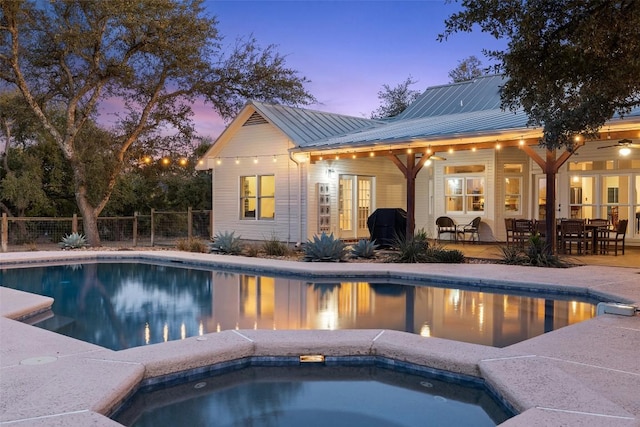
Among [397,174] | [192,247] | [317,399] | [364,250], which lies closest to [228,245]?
[192,247]

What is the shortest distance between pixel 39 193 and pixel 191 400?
686 inches

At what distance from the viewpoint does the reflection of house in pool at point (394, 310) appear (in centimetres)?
684

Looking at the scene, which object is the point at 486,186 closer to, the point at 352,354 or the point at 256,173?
the point at 256,173

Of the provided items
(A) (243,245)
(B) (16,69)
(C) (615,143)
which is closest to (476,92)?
(C) (615,143)

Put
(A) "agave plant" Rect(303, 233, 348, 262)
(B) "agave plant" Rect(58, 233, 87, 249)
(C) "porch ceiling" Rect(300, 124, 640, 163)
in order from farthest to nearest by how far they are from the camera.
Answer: (B) "agave plant" Rect(58, 233, 87, 249), (A) "agave plant" Rect(303, 233, 348, 262), (C) "porch ceiling" Rect(300, 124, 640, 163)

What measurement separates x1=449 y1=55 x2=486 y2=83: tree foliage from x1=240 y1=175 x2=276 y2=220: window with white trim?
2202cm

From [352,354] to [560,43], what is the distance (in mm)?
3979

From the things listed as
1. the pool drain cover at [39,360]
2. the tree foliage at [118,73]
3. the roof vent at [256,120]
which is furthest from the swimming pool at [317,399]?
the tree foliage at [118,73]

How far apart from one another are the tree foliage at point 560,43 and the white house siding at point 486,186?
9.30 metres

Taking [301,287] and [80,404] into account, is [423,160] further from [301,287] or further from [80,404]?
[80,404]

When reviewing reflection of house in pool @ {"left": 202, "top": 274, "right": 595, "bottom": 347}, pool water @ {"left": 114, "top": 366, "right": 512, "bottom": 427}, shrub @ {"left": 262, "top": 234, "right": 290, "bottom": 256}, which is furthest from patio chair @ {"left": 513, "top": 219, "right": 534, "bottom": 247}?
pool water @ {"left": 114, "top": 366, "right": 512, "bottom": 427}

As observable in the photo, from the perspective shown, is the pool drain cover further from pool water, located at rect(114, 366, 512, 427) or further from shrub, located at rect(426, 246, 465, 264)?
shrub, located at rect(426, 246, 465, 264)

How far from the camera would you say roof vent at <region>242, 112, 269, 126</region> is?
1714cm

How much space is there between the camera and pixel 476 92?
62.6 ft
